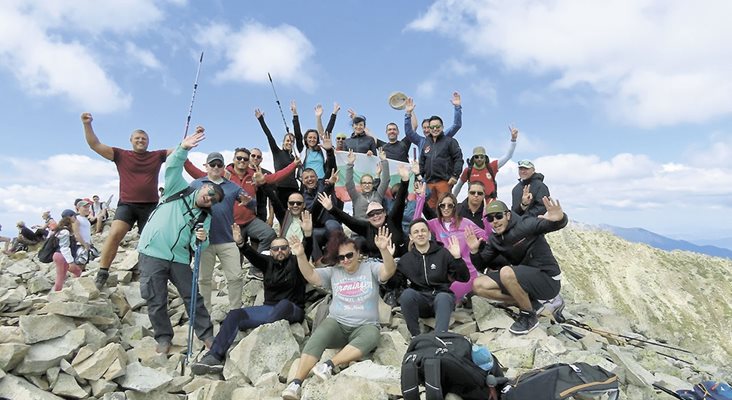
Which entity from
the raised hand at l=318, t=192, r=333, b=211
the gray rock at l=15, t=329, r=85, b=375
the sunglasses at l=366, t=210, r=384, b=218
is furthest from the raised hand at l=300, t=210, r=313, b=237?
the gray rock at l=15, t=329, r=85, b=375

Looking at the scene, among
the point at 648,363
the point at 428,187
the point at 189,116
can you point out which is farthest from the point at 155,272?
the point at 648,363

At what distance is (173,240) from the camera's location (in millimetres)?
7348

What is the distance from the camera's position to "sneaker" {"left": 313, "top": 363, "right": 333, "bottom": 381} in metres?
6.07

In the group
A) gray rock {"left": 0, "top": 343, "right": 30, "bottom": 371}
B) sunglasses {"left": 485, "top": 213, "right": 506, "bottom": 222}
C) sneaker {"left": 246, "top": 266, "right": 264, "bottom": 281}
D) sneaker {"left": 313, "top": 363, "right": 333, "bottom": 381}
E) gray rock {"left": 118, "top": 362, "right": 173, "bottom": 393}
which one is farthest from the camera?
sneaker {"left": 246, "top": 266, "right": 264, "bottom": 281}

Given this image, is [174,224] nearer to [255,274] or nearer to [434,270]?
[255,274]

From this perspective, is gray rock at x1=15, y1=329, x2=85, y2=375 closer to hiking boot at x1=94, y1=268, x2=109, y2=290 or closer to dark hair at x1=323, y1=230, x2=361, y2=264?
hiking boot at x1=94, y1=268, x2=109, y2=290

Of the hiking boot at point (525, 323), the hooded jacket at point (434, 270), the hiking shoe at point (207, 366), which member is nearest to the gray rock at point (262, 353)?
the hiking shoe at point (207, 366)

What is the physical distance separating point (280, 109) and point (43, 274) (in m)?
8.22

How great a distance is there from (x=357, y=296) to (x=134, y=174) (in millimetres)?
5037

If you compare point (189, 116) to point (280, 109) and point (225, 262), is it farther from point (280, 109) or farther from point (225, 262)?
point (280, 109)

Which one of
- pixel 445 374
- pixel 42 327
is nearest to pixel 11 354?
pixel 42 327

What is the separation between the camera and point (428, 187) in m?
11.4

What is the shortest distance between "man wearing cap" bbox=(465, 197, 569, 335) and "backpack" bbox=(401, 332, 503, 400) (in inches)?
106

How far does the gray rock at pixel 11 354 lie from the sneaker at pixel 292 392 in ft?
14.2
